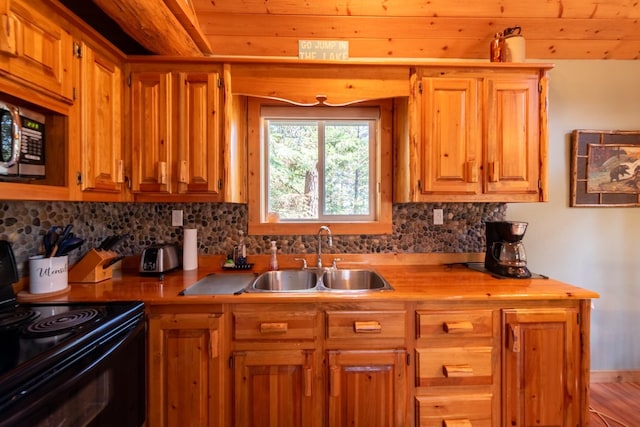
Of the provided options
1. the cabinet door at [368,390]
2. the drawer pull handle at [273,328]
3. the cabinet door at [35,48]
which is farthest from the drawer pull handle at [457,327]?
the cabinet door at [35,48]

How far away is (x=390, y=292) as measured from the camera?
1.43m

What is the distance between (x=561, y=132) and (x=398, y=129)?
1309 millimetres

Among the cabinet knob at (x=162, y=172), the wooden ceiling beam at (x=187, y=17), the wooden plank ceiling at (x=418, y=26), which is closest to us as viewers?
the wooden ceiling beam at (x=187, y=17)

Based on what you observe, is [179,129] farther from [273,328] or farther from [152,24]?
[273,328]

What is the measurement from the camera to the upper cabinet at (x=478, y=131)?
1725 mm

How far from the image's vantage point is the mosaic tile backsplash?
2.00 metres

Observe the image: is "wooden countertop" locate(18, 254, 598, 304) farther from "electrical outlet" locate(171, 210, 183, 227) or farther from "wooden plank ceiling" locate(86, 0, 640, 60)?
"wooden plank ceiling" locate(86, 0, 640, 60)

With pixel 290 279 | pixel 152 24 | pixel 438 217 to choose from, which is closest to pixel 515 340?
pixel 438 217

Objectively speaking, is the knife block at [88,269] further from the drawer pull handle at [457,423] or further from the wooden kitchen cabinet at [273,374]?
the drawer pull handle at [457,423]

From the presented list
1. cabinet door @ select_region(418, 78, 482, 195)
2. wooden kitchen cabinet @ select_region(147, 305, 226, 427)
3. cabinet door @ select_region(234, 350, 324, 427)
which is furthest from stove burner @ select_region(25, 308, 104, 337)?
cabinet door @ select_region(418, 78, 482, 195)

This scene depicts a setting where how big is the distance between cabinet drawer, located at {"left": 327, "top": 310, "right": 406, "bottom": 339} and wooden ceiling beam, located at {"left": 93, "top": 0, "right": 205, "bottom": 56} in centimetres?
177

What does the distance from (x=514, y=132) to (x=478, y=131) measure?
0.74 feet

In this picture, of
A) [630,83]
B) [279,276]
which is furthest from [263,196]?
[630,83]

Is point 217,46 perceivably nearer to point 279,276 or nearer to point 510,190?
point 279,276
